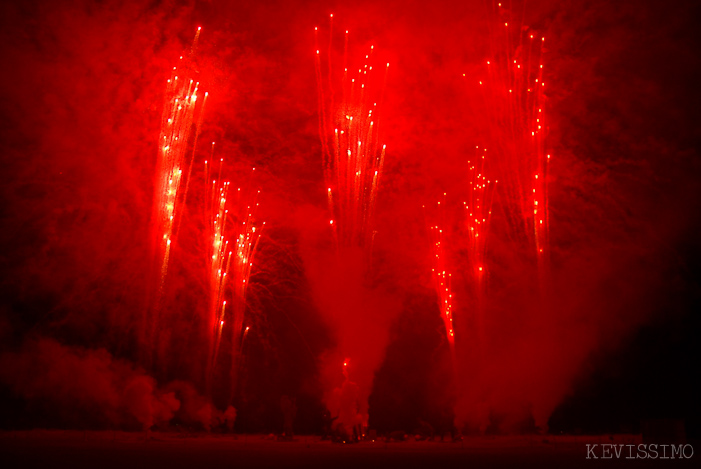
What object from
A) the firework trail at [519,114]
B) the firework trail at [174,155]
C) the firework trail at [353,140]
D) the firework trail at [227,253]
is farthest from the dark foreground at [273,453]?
the firework trail at [519,114]

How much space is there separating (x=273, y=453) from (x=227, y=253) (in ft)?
23.9

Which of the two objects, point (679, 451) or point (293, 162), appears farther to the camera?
point (293, 162)

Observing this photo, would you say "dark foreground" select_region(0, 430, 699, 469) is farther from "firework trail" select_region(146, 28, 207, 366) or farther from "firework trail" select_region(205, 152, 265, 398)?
"firework trail" select_region(146, 28, 207, 366)

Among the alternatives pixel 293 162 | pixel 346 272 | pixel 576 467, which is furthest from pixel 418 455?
pixel 293 162

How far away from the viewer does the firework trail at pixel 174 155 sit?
1808 cm

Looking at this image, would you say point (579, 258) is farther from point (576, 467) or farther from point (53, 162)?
point (53, 162)

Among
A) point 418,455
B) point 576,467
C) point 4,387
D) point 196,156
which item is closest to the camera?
point 576,467

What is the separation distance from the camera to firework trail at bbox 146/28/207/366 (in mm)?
18078

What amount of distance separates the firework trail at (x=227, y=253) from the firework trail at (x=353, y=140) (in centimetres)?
251

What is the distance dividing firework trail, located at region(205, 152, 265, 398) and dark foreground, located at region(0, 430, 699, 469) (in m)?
3.36

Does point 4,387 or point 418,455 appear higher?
point 4,387

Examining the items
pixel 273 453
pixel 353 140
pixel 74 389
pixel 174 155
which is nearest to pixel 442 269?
pixel 353 140

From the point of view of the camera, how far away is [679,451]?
13117 millimetres

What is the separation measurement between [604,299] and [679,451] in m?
6.67
